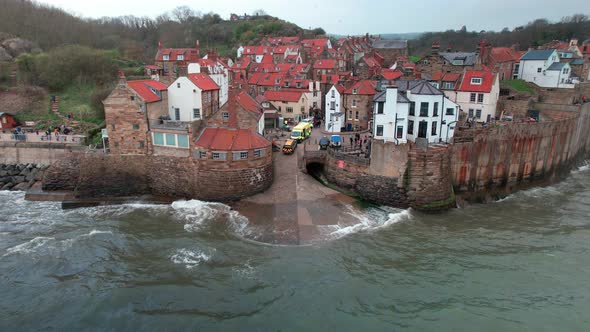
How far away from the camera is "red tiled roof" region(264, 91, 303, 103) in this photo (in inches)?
1934

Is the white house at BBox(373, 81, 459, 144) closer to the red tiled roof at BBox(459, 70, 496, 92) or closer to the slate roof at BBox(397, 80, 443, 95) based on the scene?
the slate roof at BBox(397, 80, 443, 95)

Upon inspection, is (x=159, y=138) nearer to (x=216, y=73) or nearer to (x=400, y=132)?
(x=216, y=73)

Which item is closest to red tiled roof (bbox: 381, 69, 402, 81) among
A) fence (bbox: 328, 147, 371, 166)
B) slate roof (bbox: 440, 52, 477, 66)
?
slate roof (bbox: 440, 52, 477, 66)

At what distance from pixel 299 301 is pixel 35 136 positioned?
1332 inches

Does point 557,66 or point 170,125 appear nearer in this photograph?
point 170,125

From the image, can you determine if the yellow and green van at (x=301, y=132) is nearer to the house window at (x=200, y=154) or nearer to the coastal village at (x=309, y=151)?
the coastal village at (x=309, y=151)

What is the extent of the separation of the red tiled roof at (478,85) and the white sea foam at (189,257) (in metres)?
32.3

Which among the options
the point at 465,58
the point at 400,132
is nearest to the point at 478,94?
A: the point at 465,58

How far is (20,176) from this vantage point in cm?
3572

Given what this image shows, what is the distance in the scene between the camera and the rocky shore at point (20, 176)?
34356 millimetres

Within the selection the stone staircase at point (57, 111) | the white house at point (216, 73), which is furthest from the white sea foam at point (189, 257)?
the stone staircase at point (57, 111)

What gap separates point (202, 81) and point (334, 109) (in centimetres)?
1530

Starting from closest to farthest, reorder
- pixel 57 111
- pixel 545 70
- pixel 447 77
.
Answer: pixel 447 77, pixel 57 111, pixel 545 70

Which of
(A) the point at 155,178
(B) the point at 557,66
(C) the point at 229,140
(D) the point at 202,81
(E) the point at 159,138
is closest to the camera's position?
(C) the point at 229,140
